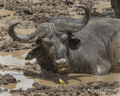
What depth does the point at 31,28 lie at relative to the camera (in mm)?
11719

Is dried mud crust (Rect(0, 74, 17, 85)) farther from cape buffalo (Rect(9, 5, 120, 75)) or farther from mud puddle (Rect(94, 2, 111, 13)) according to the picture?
mud puddle (Rect(94, 2, 111, 13))

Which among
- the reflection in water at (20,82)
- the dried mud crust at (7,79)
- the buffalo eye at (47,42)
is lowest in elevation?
the reflection in water at (20,82)

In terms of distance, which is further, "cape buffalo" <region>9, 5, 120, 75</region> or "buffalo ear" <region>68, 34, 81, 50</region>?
"buffalo ear" <region>68, 34, 81, 50</region>

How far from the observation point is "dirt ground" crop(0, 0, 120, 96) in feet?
22.0

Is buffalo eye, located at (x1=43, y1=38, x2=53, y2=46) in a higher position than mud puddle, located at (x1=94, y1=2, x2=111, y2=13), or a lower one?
higher

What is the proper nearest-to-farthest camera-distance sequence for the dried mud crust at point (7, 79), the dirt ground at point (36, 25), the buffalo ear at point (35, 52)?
the dirt ground at point (36, 25)
the dried mud crust at point (7, 79)
the buffalo ear at point (35, 52)

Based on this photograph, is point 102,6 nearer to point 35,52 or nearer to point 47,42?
point 35,52

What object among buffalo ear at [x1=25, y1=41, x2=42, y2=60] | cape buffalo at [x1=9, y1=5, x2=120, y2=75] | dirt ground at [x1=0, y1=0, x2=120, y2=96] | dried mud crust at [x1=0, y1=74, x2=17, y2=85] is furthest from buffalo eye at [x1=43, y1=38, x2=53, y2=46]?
dried mud crust at [x1=0, y1=74, x2=17, y2=85]

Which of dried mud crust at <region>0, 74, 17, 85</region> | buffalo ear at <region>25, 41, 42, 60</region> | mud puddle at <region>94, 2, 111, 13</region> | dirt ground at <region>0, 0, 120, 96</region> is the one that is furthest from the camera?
mud puddle at <region>94, 2, 111, 13</region>

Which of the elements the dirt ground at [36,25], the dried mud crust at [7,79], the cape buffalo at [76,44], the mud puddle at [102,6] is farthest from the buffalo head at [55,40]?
the mud puddle at [102,6]

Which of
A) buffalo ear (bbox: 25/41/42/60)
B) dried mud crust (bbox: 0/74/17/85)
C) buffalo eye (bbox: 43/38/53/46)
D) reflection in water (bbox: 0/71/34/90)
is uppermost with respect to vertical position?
buffalo eye (bbox: 43/38/53/46)

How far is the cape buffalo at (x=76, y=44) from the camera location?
7369mm

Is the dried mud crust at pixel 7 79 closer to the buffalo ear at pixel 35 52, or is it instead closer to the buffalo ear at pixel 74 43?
the buffalo ear at pixel 35 52

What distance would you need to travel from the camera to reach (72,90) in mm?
6684
